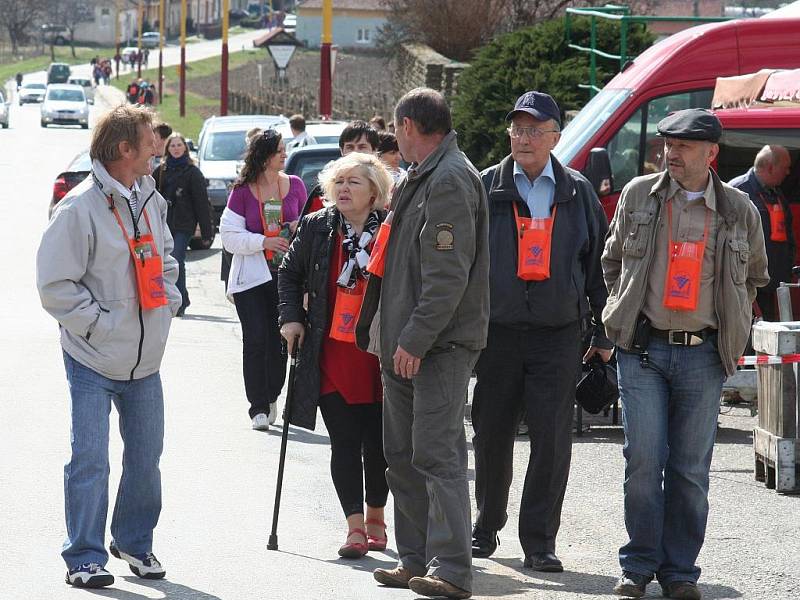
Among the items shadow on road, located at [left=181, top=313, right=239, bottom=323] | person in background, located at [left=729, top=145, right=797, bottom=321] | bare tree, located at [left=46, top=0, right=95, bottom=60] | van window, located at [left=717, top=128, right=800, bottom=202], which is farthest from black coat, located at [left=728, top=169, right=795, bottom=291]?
bare tree, located at [left=46, top=0, right=95, bottom=60]

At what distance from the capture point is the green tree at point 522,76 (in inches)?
805

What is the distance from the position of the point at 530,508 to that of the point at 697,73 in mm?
6319

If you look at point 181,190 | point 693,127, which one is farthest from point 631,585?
point 181,190

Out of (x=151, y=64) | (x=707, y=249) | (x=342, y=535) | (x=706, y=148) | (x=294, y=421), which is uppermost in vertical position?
(x=151, y=64)

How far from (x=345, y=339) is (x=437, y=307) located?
118 centimetres

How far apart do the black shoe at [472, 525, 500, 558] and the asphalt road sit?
5 centimetres

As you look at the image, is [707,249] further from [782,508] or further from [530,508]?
[782,508]

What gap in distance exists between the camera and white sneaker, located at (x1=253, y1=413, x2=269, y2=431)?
1003 centimetres

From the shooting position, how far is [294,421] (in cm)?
704

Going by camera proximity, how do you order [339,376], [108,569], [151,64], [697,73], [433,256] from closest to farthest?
1. [433,256]
2. [108,569]
3. [339,376]
4. [697,73]
5. [151,64]

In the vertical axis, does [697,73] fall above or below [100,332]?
above

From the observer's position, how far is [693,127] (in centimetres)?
597

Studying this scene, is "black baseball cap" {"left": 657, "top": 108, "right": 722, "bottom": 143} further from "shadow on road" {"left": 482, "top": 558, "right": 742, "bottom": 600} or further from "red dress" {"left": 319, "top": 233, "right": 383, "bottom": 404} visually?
"shadow on road" {"left": 482, "top": 558, "right": 742, "bottom": 600}

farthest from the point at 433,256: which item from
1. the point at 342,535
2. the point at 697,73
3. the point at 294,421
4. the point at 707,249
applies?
the point at 697,73
